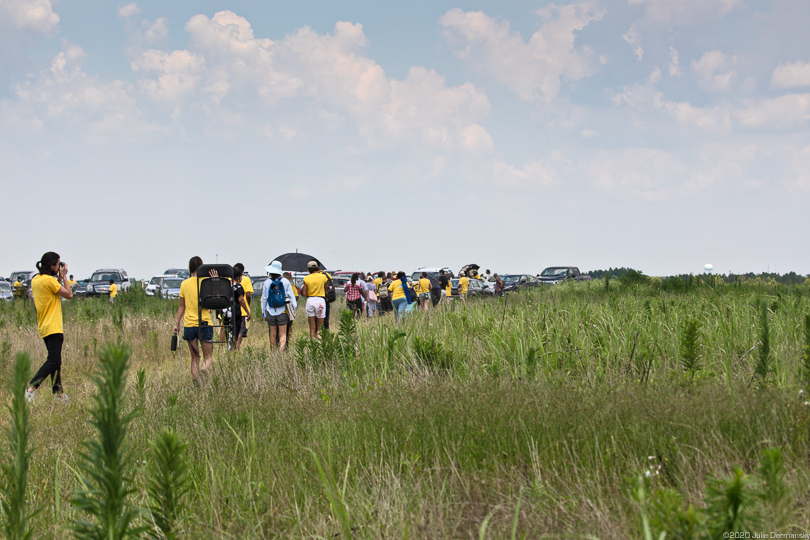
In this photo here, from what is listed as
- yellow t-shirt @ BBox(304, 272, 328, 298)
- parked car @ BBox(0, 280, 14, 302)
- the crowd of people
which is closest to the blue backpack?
the crowd of people

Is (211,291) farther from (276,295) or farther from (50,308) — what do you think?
(276,295)

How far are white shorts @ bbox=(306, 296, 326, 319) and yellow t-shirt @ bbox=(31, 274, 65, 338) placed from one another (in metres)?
5.10

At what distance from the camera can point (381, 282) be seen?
2302 cm

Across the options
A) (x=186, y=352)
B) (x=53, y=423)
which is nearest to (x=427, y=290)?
(x=186, y=352)

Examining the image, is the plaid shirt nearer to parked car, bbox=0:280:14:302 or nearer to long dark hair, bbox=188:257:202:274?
long dark hair, bbox=188:257:202:274

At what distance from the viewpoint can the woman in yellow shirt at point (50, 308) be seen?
7500 mm

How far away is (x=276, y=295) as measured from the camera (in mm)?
11781

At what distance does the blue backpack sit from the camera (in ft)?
38.4

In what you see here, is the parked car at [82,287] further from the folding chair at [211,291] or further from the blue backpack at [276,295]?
the folding chair at [211,291]

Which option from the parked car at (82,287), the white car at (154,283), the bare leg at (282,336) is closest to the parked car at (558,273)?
the white car at (154,283)

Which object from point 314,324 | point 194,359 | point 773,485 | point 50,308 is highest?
point 50,308

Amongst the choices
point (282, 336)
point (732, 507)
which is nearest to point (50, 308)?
point (282, 336)

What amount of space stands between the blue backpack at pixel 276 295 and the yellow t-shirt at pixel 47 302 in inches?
169

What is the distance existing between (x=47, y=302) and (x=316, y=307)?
17.8ft
